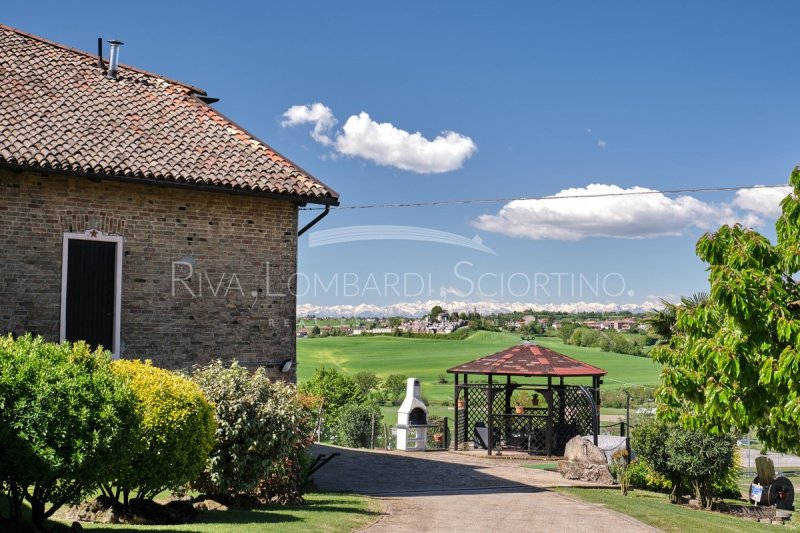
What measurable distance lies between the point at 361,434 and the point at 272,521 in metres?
23.4

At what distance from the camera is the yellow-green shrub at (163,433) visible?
9867 millimetres

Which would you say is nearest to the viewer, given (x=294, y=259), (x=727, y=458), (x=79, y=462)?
(x=79, y=462)

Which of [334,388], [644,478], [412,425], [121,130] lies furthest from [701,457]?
[334,388]

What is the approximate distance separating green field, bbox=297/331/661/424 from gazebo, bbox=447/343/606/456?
38.1 metres

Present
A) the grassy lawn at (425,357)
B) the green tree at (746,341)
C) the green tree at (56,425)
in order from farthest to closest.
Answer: the grassy lawn at (425,357) < the green tree at (746,341) < the green tree at (56,425)

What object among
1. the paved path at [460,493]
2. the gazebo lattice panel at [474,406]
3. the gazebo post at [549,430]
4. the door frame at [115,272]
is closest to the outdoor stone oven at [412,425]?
the gazebo lattice panel at [474,406]

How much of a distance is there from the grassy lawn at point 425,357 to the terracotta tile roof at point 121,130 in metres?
53.8

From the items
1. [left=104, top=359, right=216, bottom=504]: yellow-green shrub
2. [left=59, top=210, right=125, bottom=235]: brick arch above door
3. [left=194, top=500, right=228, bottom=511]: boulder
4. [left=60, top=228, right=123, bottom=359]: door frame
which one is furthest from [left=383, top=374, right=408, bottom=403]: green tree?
[left=104, top=359, right=216, bottom=504]: yellow-green shrub

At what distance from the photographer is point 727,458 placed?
20.3 m

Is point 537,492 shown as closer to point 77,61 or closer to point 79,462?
point 79,462

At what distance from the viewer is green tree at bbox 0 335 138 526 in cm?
780


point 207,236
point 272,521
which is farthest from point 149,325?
point 272,521

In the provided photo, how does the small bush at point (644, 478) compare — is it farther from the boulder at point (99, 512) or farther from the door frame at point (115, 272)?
the boulder at point (99, 512)

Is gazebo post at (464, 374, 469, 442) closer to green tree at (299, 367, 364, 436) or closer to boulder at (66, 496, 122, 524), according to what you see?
boulder at (66, 496, 122, 524)
